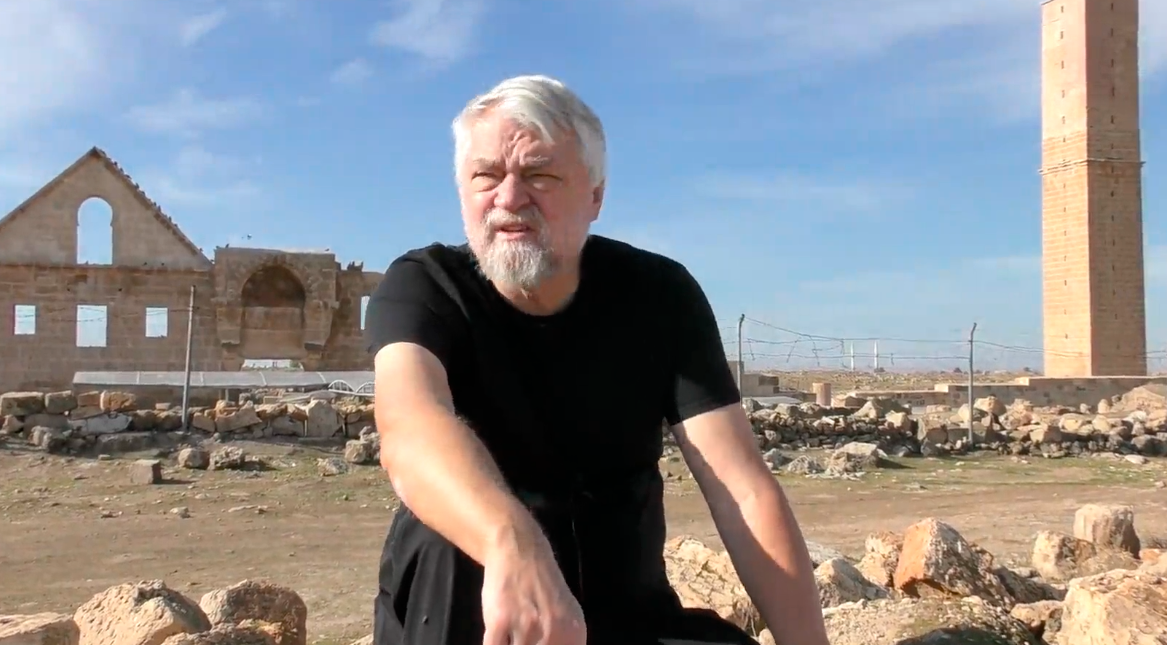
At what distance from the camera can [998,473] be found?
1359cm

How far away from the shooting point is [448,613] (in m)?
1.82

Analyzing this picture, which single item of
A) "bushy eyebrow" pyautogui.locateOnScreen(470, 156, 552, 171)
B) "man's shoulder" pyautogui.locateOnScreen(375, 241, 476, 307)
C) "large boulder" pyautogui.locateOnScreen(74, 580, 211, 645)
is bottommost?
"large boulder" pyautogui.locateOnScreen(74, 580, 211, 645)

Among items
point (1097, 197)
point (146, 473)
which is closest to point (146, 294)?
point (146, 473)

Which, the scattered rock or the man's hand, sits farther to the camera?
the scattered rock

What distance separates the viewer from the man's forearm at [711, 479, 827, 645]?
201 cm

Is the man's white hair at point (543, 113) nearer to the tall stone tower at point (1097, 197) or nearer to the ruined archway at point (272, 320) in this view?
the ruined archway at point (272, 320)

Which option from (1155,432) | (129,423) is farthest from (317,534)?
(1155,432)

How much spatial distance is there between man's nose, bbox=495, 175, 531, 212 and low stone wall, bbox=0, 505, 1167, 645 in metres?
1.08

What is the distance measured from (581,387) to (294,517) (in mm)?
7653

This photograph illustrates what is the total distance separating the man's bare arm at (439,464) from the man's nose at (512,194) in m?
0.34

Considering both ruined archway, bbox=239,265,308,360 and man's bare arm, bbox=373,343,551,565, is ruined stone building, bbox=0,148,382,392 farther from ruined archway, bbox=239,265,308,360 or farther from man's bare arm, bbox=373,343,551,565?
man's bare arm, bbox=373,343,551,565

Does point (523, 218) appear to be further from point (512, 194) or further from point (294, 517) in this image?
point (294, 517)

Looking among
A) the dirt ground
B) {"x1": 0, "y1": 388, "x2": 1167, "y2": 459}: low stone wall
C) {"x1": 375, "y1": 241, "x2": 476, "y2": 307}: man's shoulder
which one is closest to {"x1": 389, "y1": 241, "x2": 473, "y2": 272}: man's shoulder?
{"x1": 375, "y1": 241, "x2": 476, "y2": 307}: man's shoulder

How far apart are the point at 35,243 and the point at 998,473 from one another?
1855 centimetres
